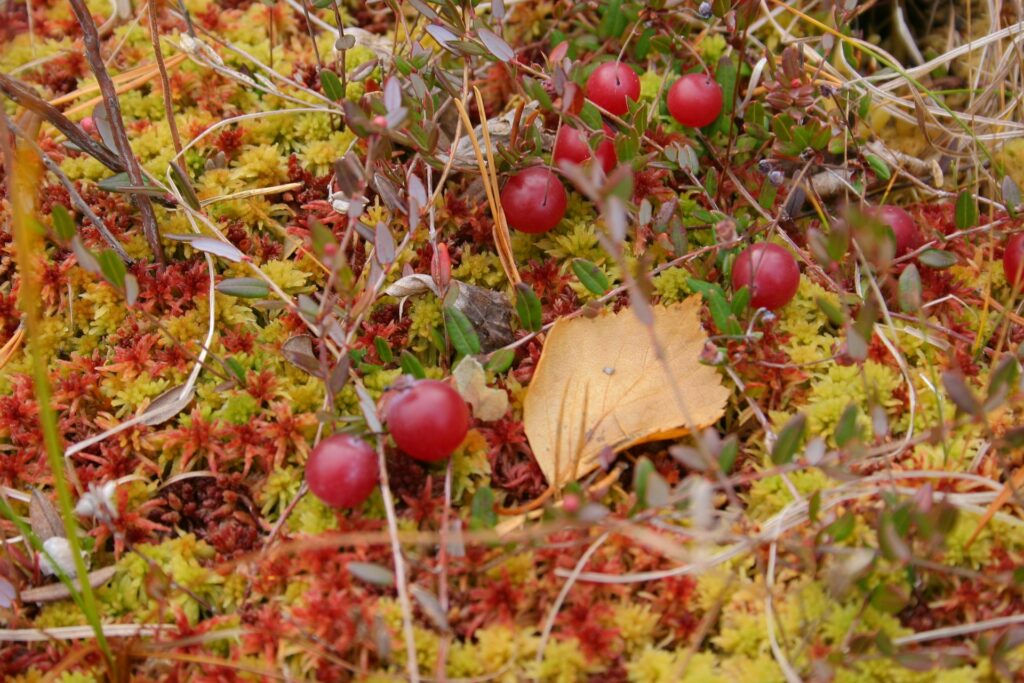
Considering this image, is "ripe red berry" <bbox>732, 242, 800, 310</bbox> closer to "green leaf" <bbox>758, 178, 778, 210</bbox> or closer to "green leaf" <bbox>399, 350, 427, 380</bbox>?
"green leaf" <bbox>758, 178, 778, 210</bbox>

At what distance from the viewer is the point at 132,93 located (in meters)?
3.08

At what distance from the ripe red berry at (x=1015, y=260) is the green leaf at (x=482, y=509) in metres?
1.56

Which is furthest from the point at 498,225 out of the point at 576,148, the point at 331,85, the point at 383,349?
the point at 331,85

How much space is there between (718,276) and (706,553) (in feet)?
3.04

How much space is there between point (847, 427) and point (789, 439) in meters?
0.16

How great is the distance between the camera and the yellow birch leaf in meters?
2.20

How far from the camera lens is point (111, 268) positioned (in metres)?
2.11

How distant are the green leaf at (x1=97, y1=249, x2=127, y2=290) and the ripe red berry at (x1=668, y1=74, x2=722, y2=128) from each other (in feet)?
5.63

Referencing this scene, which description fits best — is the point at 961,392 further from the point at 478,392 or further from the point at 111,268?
the point at 111,268

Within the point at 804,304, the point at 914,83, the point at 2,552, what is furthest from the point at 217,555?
the point at 914,83

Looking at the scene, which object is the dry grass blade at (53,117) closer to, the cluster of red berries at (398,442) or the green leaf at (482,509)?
the cluster of red berries at (398,442)

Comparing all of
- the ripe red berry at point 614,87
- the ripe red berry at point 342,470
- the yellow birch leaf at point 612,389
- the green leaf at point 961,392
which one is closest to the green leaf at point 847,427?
the green leaf at point 961,392

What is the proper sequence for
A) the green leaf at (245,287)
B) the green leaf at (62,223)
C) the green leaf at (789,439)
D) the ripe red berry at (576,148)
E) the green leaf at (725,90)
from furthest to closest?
the green leaf at (725,90), the ripe red berry at (576,148), the green leaf at (245,287), the green leaf at (62,223), the green leaf at (789,439)

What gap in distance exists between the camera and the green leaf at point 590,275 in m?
2.44
